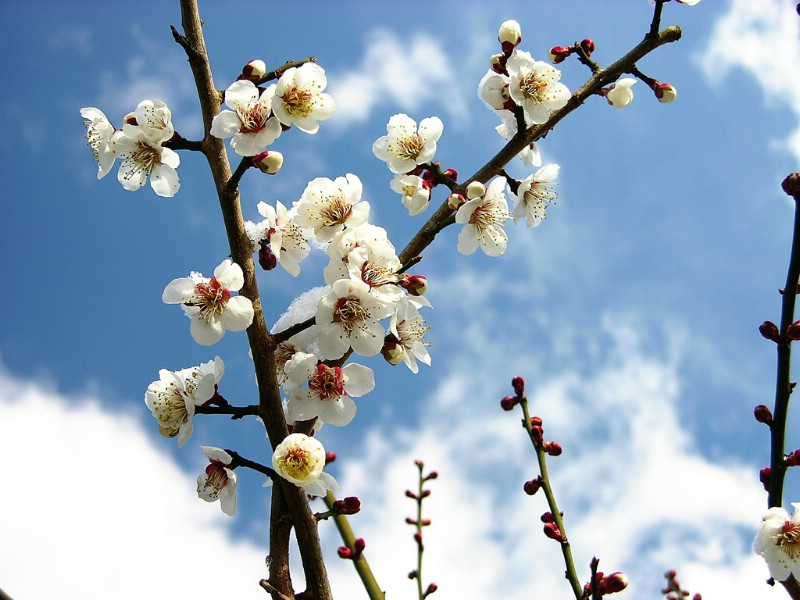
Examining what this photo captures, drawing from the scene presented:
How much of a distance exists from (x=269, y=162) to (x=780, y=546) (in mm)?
2006

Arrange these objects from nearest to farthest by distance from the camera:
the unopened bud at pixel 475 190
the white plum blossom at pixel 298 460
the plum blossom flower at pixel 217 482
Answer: the white plum blossom at pixel 298 460 < the plum blossom flower at pixel 217 482 < the unopened bud at pixel 475 190

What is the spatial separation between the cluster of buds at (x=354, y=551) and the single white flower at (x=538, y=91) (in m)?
1.55

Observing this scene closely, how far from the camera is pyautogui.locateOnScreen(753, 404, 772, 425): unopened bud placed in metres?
2.14

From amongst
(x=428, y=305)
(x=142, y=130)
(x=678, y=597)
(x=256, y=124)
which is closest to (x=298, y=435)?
(x=428, y=305)

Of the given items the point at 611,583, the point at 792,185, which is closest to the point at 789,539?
the point at 611,583

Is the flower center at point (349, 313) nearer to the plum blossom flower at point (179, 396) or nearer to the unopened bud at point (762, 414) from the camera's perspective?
the plum blossom flower at point (179, 396)

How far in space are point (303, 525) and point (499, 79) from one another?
1664mm

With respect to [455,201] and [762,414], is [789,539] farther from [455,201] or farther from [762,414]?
[455,201]

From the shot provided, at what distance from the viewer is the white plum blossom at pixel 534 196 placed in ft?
8.32

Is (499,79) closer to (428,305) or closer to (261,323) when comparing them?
(428,305)

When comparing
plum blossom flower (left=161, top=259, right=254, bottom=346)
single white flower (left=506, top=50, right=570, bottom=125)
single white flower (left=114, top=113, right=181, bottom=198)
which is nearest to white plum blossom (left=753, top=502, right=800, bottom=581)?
single white flower (left=506, top=50, right=570, bottom=125)

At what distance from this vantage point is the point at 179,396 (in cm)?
195

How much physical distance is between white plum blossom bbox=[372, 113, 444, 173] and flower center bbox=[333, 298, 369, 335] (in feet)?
2.86

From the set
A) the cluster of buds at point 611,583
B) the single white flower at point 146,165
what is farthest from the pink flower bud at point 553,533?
the single white flower at point 146,165
